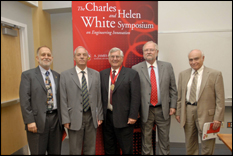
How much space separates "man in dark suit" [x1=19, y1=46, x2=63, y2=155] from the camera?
6.40 ft

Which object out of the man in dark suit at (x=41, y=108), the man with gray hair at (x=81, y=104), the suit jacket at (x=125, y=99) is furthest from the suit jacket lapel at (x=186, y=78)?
the man in dark suit at (x=41, y=108)

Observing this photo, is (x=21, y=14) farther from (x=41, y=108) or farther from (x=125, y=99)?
(x=125, y=99)

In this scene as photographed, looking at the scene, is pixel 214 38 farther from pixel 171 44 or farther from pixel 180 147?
pixel 180 147

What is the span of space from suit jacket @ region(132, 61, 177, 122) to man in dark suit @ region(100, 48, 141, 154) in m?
0.15

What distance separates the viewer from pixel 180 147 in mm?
3418

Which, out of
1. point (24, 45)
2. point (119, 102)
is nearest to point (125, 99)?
point (119, 102)

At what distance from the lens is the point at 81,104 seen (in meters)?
2.12

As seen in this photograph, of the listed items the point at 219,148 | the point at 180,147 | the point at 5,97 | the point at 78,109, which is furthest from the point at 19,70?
the point at 219,148

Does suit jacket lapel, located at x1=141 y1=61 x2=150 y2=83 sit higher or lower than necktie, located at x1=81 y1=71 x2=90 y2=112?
higher

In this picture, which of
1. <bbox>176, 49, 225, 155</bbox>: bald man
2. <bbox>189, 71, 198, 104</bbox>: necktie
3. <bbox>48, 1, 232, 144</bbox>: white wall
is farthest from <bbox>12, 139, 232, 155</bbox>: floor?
<bbox>189, 71, 198, 104</bbox>: necktie

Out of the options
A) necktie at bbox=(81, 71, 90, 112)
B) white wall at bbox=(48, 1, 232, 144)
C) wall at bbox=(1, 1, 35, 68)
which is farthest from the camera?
white wall at bbox=(48, 1, 232, 144)

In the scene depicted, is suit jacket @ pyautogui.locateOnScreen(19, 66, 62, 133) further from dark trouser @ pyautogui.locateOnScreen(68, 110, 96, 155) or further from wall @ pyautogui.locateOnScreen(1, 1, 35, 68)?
wall @ pyautogui.locateOnScreen(1, 1, 35, 68)

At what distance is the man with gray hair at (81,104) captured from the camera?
211 centimetres

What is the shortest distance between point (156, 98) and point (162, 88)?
0.18 m
